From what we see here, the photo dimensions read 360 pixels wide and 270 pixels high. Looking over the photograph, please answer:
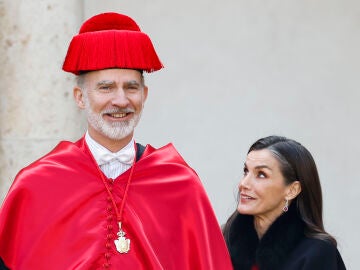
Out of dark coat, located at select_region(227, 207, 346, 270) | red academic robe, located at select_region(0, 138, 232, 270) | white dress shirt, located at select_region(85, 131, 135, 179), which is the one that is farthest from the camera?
dark coat, located at select_region(227, 207, 346, 270)

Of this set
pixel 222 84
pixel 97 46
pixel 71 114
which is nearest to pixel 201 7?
pixel 222 84

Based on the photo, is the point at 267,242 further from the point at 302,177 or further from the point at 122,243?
the point at 122,243

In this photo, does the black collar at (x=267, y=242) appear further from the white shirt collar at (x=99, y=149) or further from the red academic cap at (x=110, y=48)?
the red academic cap at (x=110, y=48)

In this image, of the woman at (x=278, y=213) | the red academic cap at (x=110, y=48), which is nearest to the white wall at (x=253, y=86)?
the woman at (x=278, y=213)

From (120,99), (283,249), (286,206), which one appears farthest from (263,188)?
(120,99)

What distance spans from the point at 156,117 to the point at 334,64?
1177mm

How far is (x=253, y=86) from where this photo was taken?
7844 millimetres

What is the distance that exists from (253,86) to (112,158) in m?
3.07

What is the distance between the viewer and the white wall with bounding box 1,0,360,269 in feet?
25.3

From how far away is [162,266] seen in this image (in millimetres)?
4773

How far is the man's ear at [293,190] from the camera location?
557 cm

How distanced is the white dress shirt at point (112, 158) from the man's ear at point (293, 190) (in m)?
0.93

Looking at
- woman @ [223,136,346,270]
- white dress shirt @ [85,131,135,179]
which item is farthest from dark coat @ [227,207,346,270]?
white dress shirt @ [85,131,135,179]

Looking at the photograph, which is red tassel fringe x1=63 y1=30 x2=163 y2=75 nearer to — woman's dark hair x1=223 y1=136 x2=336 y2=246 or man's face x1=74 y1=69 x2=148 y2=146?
man's face x1=74 y1=69 x2=148 y2=146
